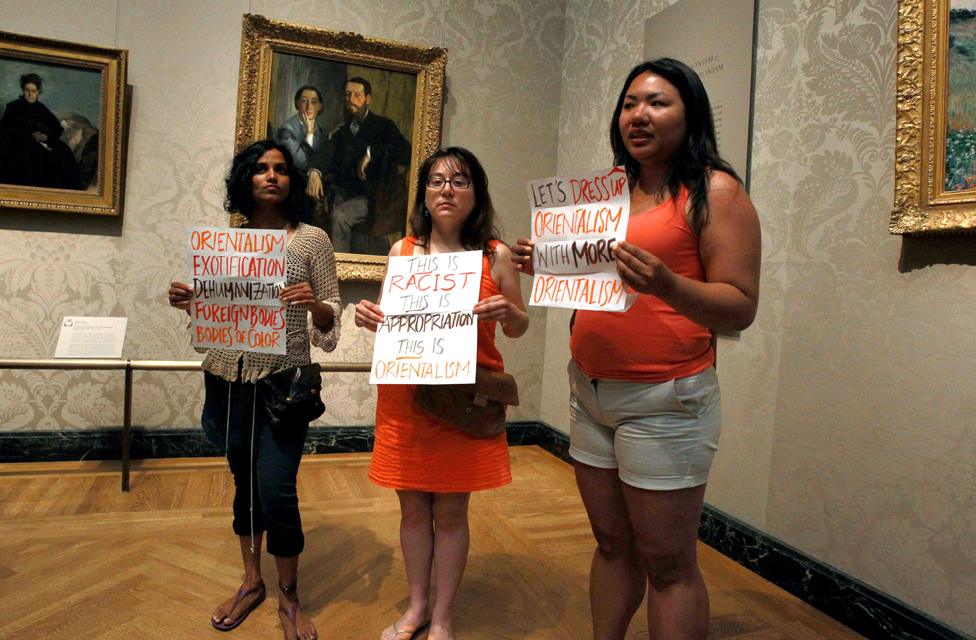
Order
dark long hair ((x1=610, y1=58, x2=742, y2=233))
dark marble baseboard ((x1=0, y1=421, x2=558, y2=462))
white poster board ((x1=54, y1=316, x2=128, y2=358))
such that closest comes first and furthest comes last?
1. dark long hair ((x1=610, y1=58, x2=742, y2=233))
2. white poster board ((x1=54, y1=316, x2=128, y2=358))
3. dark marble baseboard ((x1=0, y1=421, x2=558, y2=462))

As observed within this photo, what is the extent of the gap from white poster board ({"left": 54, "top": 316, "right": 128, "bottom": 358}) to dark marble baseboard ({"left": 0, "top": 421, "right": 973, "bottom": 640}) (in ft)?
2.05

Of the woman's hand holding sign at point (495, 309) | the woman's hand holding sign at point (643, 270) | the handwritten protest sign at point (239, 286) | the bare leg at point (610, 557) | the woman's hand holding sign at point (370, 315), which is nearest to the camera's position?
the woman's hand holding sign at point (643, 270)

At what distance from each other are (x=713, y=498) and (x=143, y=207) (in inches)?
135

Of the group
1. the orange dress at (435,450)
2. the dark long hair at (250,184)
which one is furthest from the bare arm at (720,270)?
the dark long hair at (250,184)

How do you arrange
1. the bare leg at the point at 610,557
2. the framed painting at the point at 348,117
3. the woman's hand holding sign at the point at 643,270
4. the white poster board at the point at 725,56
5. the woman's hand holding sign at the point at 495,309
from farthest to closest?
1. the framed painting at the point at 348,117
2. the white poster board at the point at 725,56
3. the woman's hand holding sign at the point at 495,309
4. the bare leg at the point at 610,557
5. the woman's hand holding sign at the point at 643,270

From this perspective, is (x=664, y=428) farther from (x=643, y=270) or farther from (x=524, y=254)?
(x=524, y=254)

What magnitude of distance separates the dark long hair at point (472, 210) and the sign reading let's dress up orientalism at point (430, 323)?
7.2 inches

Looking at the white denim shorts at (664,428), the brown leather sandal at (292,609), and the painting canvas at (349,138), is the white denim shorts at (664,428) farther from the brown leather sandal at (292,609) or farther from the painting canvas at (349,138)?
the painting canvas at (349,138)

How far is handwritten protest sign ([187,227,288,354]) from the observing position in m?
1.93

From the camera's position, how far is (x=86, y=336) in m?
3.39

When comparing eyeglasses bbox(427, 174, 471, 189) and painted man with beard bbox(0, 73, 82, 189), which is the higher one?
painted man with beard bbox(0, 73, 82, 189)

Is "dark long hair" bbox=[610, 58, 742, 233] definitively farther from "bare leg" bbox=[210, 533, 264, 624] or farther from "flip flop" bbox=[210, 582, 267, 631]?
"flip flop" bbox=[210, 582, 267, 631]

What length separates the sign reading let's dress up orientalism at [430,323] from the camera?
1.72m

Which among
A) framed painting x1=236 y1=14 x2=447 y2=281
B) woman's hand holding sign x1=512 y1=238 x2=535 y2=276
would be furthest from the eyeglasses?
framed painting x1=236 y1=14 x2=447 y2=281
